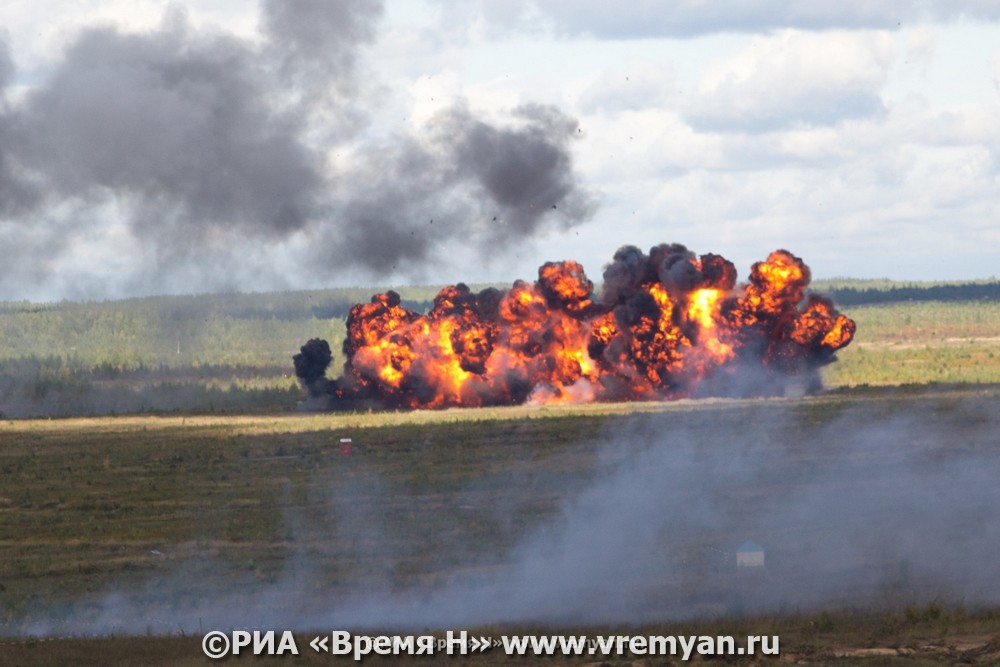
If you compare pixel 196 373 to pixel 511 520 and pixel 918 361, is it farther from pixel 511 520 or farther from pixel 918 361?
pixel 511 520

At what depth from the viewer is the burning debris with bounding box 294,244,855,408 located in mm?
106625

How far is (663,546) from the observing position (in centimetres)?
4812

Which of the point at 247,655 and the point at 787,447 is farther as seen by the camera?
the point at 787,447

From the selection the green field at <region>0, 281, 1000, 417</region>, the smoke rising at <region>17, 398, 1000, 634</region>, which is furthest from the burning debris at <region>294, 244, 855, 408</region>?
the smoke rising at <region>17, 398, 1000, 634</region>

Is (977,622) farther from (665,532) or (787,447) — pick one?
(787,447)

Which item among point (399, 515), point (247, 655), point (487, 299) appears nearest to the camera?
point (247, 655)

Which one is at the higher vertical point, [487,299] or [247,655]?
[487,299]

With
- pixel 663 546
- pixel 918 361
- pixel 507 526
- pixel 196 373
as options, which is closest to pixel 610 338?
pixel 918 361

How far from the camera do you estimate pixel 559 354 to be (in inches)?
4407

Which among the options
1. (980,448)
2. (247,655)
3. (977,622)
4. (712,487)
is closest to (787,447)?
(980,448)

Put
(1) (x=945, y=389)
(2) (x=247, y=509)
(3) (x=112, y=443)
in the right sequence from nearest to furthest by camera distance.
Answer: (2) (x=247, y=509) < (3) (x=112, y=443) < (1) (x=945, y=389)

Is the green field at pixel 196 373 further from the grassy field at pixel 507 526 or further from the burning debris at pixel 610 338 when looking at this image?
the grassy field at pixel 507 526

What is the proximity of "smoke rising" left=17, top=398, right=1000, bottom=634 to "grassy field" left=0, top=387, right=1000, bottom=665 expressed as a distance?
0.47 ft

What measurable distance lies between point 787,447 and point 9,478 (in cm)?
3682
